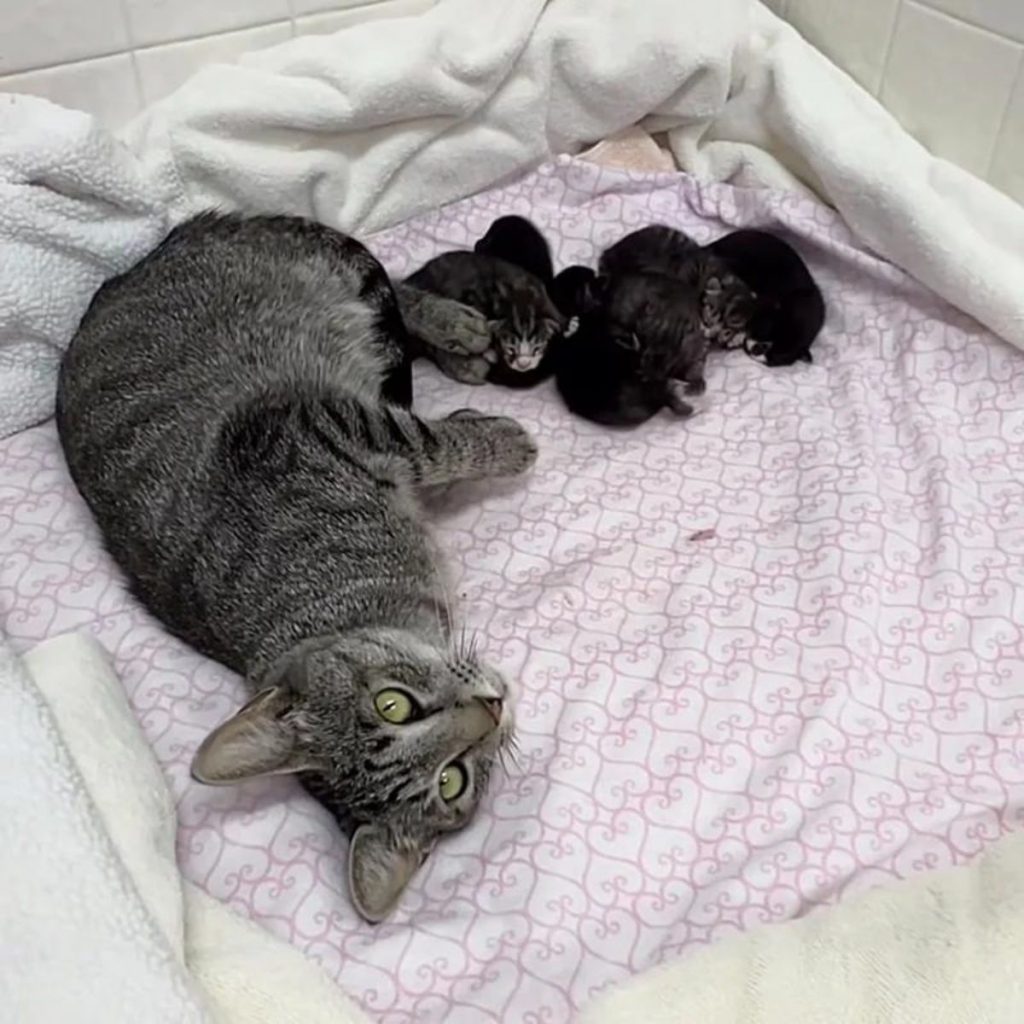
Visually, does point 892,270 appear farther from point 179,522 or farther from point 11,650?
point 11,650

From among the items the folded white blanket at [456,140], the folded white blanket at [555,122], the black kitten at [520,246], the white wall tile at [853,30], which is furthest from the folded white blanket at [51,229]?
the white wall tile at [853,30]

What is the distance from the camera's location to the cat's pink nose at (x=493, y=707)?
128cm

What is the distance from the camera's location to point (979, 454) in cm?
171

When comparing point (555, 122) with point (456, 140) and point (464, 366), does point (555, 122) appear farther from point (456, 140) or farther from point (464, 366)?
point (464, 366)

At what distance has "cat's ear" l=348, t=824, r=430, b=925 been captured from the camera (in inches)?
47.4

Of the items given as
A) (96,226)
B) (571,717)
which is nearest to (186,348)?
(96,226)

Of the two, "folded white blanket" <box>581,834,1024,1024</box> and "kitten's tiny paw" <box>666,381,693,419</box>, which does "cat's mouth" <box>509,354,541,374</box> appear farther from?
"folded white blanket" <box>581,834,1024,1024</box>

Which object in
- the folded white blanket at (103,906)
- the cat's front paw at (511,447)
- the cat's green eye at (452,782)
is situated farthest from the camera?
the cat's front paw at (511,447)

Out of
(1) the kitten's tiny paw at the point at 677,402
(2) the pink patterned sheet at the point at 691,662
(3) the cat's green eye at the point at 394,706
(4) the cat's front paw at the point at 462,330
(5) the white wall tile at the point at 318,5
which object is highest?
(5) the white wall tile at the point at 318,5

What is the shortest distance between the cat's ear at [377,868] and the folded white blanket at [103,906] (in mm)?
84

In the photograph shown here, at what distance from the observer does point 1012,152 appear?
5.84 ft

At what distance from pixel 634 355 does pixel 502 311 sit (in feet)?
0.73

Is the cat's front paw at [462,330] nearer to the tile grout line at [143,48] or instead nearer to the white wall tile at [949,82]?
the tile grout line at [143,48]

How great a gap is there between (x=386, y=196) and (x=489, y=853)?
3.90ft
